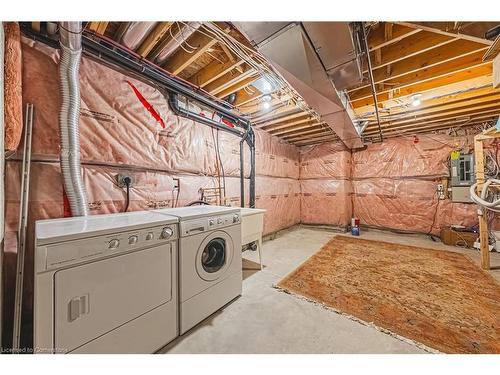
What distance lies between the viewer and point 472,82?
2584 mm

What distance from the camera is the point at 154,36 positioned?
168 cm

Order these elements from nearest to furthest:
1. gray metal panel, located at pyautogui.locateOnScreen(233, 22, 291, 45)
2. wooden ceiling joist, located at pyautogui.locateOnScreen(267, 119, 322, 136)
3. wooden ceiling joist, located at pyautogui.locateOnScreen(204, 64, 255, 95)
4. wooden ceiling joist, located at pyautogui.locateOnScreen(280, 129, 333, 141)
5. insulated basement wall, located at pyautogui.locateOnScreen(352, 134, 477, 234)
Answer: gray metal panel, located at pyautogui.locateOnScreen(233, 22, 291, 45), wooden ceiling joist, located at pyautogui.locateOnScreen(204, 64, 255, 95), wooden ceiling joist, located at pyautogui.locateOnScreen(267, 119, 322, 136), insulated basement wall, located at pyautogui.locateOnScreen(352, 134, 477, 234), wooden ceiling joist, located at pyautogui.locateOnScreen(280, 129, 333, 141)

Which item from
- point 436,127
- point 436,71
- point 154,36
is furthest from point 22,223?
point 436,127

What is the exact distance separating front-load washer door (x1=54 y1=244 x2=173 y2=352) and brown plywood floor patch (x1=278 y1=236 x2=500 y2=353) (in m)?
1.42

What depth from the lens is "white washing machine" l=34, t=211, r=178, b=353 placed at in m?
0.97

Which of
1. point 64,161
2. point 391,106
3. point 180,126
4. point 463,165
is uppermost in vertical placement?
point 391,106

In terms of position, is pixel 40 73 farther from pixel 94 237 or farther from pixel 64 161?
pixel 94 237

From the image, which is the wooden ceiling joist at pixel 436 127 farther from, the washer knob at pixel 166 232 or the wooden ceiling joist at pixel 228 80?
the washer knob at pixel 166 232

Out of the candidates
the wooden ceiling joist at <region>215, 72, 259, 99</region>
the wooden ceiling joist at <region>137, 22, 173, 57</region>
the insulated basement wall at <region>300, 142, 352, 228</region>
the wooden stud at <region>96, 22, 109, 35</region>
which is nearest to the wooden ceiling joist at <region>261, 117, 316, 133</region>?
the wooden ceiling joist at <region>215, 72, 259, 99</region>

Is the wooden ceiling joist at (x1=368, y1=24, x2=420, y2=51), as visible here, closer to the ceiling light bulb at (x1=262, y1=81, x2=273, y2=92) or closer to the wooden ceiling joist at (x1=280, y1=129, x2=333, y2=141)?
the ceiling light bulb at (x1=262, y1=81, x2=273, y2=92)

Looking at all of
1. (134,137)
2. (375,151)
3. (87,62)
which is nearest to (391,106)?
(375,151)

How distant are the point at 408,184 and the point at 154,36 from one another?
551 cm

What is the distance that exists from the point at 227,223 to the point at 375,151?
4772 millimetres

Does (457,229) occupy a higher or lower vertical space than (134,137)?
lower
